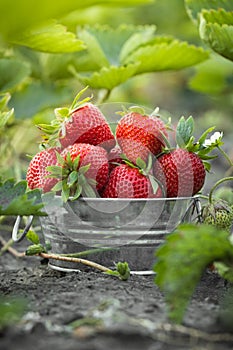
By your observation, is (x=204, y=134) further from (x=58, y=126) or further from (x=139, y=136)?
(x=58, y=126)

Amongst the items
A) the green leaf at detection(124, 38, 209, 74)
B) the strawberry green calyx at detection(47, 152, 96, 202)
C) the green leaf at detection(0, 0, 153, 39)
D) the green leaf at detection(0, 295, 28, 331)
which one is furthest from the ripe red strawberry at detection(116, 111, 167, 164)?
the green leaf at detection(0, 0, 153, 39)

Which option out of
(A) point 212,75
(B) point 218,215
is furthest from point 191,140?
(A) point 212,75

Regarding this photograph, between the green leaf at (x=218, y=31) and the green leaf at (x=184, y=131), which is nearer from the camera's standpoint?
the green leaf at (x=184, y=131)

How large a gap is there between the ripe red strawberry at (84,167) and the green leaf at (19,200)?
0.26 feet

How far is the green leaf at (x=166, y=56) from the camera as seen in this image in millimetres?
1507

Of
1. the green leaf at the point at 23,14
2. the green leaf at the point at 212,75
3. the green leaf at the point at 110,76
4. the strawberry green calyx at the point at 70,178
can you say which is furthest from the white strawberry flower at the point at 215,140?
the green leaf at the point at 212,75

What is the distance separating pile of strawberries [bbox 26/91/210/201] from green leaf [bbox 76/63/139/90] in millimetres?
366

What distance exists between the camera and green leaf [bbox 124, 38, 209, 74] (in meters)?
1.51

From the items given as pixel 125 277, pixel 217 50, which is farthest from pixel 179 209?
pixel 217 50

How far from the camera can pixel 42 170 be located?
3.38 feet

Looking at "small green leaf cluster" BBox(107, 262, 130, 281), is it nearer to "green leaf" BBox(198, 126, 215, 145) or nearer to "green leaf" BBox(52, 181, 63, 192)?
"green leaf" BBox(52, 181, 63, 192)

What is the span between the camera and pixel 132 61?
1544 mm

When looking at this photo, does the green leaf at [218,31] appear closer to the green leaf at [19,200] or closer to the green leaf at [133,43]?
the green leaf at [133,43]

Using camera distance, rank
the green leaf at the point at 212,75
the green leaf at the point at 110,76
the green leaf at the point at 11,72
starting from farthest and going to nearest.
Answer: the green leaf at the point at 212,75 < the green leaf at the point at 11,72 < the green leaf at the point at 110,76
